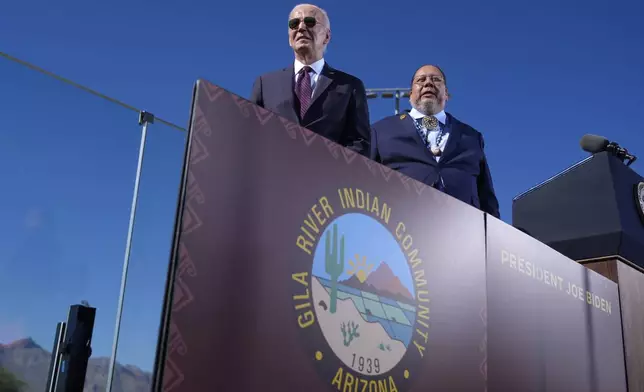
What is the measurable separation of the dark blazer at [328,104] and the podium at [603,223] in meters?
1.81

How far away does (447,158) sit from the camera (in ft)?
8.78

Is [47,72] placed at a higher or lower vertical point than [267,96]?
higher

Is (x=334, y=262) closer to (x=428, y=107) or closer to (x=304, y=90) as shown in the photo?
(x=304, y=90)

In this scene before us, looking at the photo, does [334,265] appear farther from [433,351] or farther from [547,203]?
[547,203]

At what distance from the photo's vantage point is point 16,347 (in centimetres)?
311

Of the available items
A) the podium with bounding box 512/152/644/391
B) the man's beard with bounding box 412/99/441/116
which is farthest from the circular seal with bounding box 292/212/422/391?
the podium with bounding box 512/152/644/391

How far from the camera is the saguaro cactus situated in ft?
5.54

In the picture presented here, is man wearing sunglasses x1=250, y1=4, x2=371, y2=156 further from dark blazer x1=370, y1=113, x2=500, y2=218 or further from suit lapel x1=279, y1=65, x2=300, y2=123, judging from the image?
dark blazer x1=370, y1=113, x2=500, y2=218

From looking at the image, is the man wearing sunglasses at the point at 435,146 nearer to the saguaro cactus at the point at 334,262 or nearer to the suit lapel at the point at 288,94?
the suit lapel at the point at 288,94

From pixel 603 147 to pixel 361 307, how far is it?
97.1 inches

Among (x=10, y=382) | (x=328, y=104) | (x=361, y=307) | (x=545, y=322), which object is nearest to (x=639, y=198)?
(x=545, y=322)

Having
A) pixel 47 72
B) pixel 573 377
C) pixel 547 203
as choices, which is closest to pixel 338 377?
pixel 573 377

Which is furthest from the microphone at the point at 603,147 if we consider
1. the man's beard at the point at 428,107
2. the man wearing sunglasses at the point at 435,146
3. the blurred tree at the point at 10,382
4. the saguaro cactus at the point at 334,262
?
the blurred tree at the point at 10,382

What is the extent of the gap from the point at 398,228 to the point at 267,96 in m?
0.61
